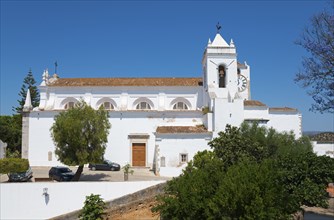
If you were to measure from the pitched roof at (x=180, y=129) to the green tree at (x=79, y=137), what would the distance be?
19.0 ft

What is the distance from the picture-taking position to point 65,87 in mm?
32750

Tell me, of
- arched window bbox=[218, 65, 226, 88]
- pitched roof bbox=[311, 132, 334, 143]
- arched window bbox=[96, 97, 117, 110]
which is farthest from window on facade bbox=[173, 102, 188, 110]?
pitched roof bbox=[311, 132, 334, 143]

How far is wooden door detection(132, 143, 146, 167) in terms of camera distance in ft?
97.8

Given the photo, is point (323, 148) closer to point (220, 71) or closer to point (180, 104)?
point (220, 71)

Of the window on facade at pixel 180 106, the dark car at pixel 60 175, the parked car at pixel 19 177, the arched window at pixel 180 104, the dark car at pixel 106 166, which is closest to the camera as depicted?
the parked car at pixel 19 177

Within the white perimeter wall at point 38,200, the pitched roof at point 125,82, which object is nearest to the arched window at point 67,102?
the pitched roof at point 125,82

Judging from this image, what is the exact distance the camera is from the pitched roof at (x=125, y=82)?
1298 inches

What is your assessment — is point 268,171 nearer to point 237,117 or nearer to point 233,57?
point 237,117

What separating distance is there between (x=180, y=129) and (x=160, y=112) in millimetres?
3627

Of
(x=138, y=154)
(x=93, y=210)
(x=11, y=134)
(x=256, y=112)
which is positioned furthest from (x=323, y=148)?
(x=11, y=134)

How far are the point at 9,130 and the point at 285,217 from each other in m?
38.2

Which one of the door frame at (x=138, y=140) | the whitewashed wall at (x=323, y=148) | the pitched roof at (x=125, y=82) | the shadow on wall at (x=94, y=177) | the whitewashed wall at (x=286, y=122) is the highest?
the pitched roof at (x=125, y=82)

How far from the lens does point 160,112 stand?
99.5 ft

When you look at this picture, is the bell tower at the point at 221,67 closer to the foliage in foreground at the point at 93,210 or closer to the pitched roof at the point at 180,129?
the pitched roof at the point at 180,129
